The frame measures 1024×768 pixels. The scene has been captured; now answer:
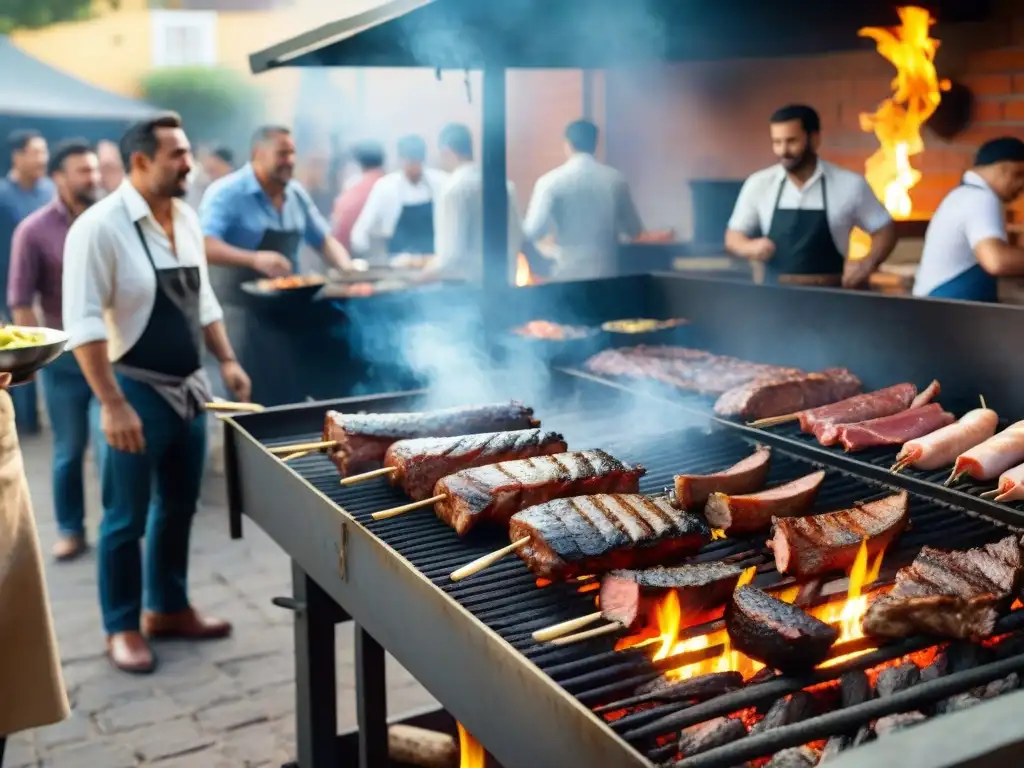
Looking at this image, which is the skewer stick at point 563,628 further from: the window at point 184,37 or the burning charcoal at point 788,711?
the window at point 184,37

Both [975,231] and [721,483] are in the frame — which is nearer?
[721,483]

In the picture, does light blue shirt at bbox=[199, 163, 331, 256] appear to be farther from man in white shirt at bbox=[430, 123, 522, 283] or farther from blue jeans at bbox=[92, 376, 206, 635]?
blue jeans at bbox=[92, 376, 206, 635]

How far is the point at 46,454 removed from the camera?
9.73 m

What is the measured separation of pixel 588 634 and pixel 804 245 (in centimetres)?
474

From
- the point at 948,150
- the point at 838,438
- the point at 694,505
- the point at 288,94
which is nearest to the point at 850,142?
the point at 948,150

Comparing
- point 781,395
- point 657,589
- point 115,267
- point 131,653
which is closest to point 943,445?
point 781,395

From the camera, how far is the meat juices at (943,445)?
3500mm

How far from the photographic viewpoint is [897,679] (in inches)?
87.7

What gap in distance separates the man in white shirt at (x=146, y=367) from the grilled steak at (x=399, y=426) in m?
1.83

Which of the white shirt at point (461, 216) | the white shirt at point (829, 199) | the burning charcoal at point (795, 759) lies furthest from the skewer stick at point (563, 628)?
the white shirt at point (461, 216)

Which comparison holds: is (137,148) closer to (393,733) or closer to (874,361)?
(393,733)

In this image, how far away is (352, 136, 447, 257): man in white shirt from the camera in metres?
10.0

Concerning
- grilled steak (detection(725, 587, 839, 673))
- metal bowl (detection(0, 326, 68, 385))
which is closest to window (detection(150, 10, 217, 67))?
metal bowl (detection(0, 326, 68, 385))

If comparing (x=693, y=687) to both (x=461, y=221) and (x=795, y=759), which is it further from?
(x=461, y=221)
